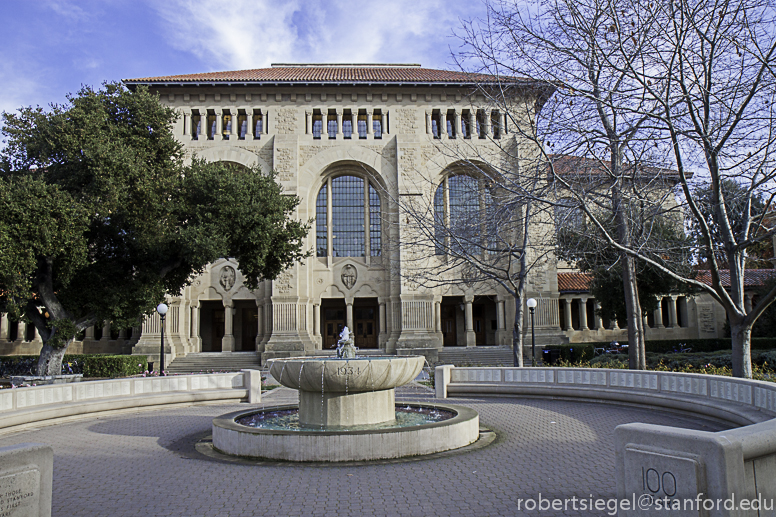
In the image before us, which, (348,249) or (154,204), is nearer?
(154,204)

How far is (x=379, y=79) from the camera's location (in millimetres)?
35875

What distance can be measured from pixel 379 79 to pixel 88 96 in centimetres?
1977

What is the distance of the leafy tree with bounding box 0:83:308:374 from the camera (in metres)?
17.6

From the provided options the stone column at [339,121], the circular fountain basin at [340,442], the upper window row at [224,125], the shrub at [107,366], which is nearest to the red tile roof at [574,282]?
the stone column at [339,121]

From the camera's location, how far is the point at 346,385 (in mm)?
9016

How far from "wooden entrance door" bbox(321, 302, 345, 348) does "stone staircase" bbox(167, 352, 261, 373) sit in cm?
642

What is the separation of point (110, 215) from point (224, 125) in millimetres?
18241

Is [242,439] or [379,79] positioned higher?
[379,79]

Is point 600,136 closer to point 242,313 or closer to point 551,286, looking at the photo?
point 551,286

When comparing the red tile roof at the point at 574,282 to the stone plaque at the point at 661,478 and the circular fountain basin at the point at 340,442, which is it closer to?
the circular fountain basin at the point at 340,442

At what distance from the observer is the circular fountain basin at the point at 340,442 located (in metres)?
8.26

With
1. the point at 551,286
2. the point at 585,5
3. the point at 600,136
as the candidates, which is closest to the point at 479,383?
the point at 600,136

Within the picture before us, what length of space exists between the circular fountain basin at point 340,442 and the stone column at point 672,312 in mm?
35778

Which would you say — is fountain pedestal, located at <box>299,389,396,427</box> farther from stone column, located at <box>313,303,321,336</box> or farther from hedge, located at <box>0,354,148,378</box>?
stone column, located at <box>313,303,321,336</box>
